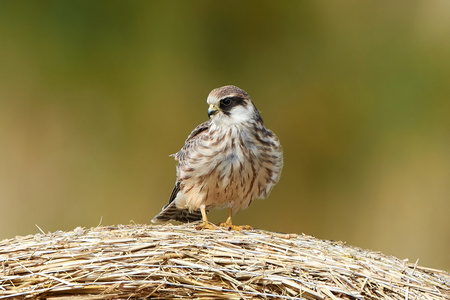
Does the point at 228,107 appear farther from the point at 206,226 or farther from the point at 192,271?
the point at 192,271

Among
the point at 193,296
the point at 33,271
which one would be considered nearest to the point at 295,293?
the point at 193,296

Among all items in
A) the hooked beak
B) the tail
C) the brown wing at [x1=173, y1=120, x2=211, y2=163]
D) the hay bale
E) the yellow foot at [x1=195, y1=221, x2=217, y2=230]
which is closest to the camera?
the hay bale

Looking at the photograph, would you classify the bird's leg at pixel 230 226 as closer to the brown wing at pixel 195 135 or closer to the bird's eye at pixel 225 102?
the brown wing at pixel 195 135

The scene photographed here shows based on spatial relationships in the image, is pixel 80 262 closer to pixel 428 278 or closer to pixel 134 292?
pixel 134 292

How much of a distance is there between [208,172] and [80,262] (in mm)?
1361

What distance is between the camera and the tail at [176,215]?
5.39 m

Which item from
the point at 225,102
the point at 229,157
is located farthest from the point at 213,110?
the point at 229,157

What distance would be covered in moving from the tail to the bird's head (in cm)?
106

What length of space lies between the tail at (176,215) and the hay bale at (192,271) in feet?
4.80

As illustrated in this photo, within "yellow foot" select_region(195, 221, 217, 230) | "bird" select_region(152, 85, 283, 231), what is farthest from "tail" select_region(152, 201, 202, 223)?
"yellow foot" select_region(195, 221, 217, 230)

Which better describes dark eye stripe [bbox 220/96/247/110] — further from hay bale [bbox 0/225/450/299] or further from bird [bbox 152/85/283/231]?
hay bale [bbox 0/225/450/299]

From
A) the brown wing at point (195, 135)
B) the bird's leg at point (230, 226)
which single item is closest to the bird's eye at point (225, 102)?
the brown wing at point (195, 135)

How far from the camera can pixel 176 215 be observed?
5.48 m

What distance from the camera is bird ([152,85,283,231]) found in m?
4.60
